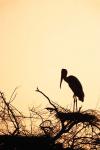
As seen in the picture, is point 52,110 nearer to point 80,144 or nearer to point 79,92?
point 80,144

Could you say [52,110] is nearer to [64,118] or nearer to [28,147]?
[64,118]

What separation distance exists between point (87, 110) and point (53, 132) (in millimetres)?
1224

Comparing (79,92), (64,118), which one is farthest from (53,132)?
(79,92)

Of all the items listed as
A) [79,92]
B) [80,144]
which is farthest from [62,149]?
[79,92]

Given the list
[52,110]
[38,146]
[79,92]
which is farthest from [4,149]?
[79,92]

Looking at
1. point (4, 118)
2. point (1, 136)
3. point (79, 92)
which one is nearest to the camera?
point (4, 118)

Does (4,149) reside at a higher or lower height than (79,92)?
lower

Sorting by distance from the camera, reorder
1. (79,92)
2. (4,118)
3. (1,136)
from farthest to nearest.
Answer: (79,92)
(1,136)
(4,118)

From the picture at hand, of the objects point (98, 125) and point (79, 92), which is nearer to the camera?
point (98, 125)

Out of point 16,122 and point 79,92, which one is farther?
point 79,92

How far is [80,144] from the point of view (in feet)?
36.7

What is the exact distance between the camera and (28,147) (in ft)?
38.3

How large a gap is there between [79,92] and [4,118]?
6010 mm

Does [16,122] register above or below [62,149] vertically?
above
